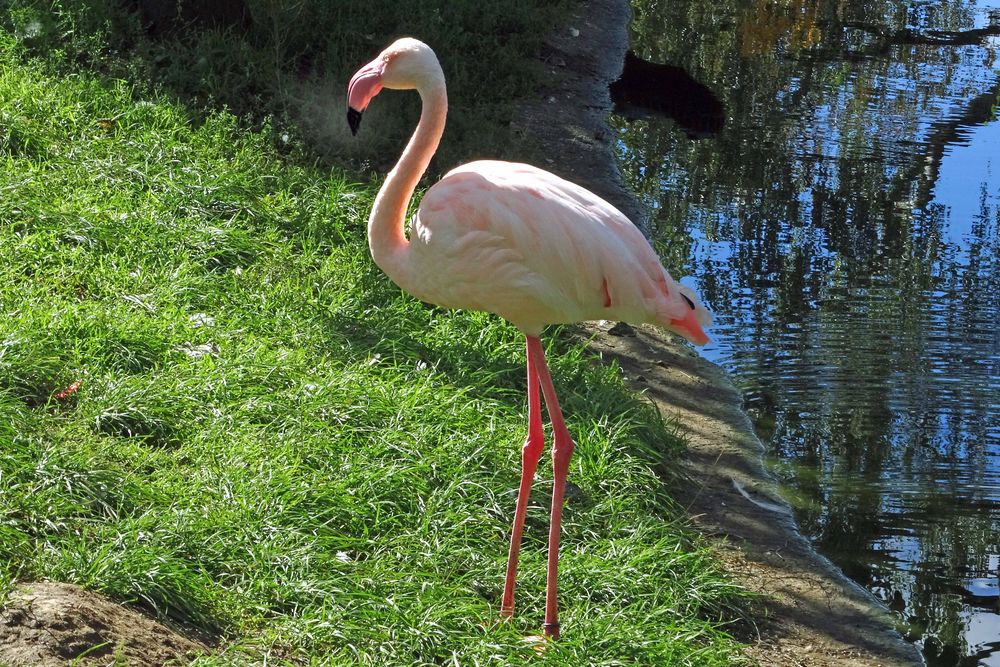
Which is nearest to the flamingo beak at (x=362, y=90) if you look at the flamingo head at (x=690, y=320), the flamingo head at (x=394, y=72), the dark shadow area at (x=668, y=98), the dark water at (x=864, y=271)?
the flamingo head at (x=394, y=72)

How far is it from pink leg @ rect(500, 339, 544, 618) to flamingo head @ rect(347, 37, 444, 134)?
0.93m

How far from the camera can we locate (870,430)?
5277 millimetres

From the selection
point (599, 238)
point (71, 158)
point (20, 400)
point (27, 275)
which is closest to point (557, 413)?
point (599, 238)

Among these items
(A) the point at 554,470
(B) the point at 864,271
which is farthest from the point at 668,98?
(A) the point at 554,470

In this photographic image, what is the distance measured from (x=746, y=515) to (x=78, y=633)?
268 centimetres

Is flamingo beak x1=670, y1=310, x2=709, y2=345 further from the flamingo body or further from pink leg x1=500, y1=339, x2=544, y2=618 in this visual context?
pink leg x1=500, y1=339, x2=544, y2=618

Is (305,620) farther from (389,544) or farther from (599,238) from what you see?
(599,238)

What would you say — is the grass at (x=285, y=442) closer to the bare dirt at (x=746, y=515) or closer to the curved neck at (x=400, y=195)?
the bare dirt at (x=746, y=515)

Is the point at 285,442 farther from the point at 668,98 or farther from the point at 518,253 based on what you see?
the point at 668,98

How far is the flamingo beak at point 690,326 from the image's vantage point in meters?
3.72

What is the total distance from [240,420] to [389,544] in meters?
0.85

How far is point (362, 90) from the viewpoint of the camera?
3.74 metres

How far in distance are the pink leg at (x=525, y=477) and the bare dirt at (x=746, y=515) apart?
34.6 inches

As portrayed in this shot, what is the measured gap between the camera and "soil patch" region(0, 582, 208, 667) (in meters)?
2.95
